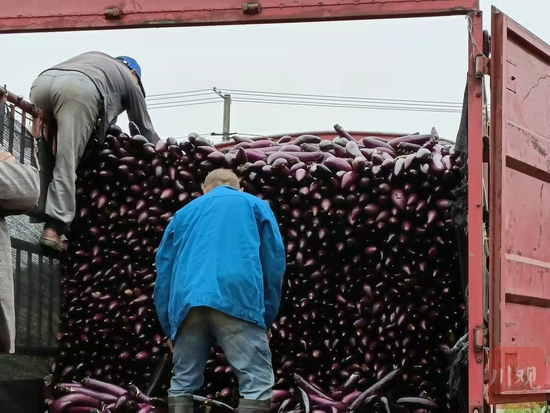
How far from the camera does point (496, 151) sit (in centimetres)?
324

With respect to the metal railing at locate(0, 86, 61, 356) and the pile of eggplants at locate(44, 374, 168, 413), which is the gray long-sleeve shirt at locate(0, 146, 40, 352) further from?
the pile of eggplants at locate(44, 374, 168, 413)

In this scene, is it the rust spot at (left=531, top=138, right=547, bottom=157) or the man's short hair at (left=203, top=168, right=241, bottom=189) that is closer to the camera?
the rust spot at (left=531, top=138, right=547, bottom=157)

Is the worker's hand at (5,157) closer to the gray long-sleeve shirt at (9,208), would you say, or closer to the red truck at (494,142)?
the gray long-sleeve shirt at (9,208)

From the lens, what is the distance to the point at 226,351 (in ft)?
11.7

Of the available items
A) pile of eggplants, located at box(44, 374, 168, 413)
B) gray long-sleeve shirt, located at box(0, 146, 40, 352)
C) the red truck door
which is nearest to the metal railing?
pile of eggplants, located at box(44, 374, 168, 413)

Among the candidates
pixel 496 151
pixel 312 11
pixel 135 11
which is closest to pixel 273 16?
pixel 312 11

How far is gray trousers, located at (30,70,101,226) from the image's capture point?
4207 millimetres

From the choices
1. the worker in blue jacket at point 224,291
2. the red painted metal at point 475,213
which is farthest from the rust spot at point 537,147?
the worker in blue jacket at point 224,291

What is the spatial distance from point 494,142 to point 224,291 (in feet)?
3.90

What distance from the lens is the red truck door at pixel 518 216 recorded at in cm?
316

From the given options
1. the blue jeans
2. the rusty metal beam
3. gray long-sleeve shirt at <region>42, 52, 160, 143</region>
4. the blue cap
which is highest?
the blue cap

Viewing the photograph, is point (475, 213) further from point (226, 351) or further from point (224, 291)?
point (226, 351)

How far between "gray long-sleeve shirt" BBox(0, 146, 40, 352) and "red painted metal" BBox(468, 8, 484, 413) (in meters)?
1.71

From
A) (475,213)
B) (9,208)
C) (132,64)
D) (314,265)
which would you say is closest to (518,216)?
(475,213)
